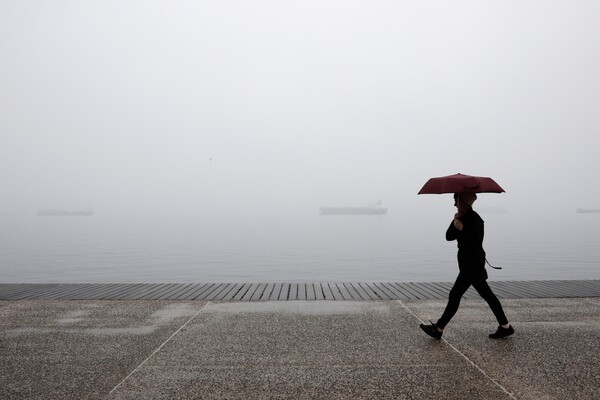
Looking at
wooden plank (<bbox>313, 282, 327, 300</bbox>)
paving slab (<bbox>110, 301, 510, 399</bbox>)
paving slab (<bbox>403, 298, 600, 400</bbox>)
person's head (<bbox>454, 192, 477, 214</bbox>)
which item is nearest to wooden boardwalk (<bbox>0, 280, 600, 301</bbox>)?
wooden plank (<bbox>313, 282, 327, 300</bbox>)

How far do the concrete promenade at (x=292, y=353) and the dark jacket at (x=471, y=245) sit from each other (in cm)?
88

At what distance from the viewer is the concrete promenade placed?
13.0 ft

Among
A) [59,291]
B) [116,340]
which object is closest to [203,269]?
[59,291]

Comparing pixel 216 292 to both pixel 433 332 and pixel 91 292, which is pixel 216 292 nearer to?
pixel 91 292

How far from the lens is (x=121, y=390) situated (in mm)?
3961

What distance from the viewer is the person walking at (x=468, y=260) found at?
17.3ft

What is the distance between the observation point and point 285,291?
30.4ft

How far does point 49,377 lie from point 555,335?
6090 millimetres

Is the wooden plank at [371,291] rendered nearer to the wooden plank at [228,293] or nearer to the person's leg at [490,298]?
the wooden plank at [228,293]

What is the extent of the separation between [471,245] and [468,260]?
0.19 metres

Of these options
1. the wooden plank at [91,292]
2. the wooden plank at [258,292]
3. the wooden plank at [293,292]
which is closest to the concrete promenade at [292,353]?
the wooden plank at [258,292]

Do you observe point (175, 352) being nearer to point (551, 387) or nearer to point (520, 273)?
point (551, 387)

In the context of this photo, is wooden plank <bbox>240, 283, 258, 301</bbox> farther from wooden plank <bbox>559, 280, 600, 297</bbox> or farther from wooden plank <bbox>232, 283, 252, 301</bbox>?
wooden plank <bbox>559, 280, 600, 297</bbox>

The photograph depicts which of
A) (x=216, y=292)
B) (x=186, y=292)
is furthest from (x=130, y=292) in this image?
(x=216, y=292)
